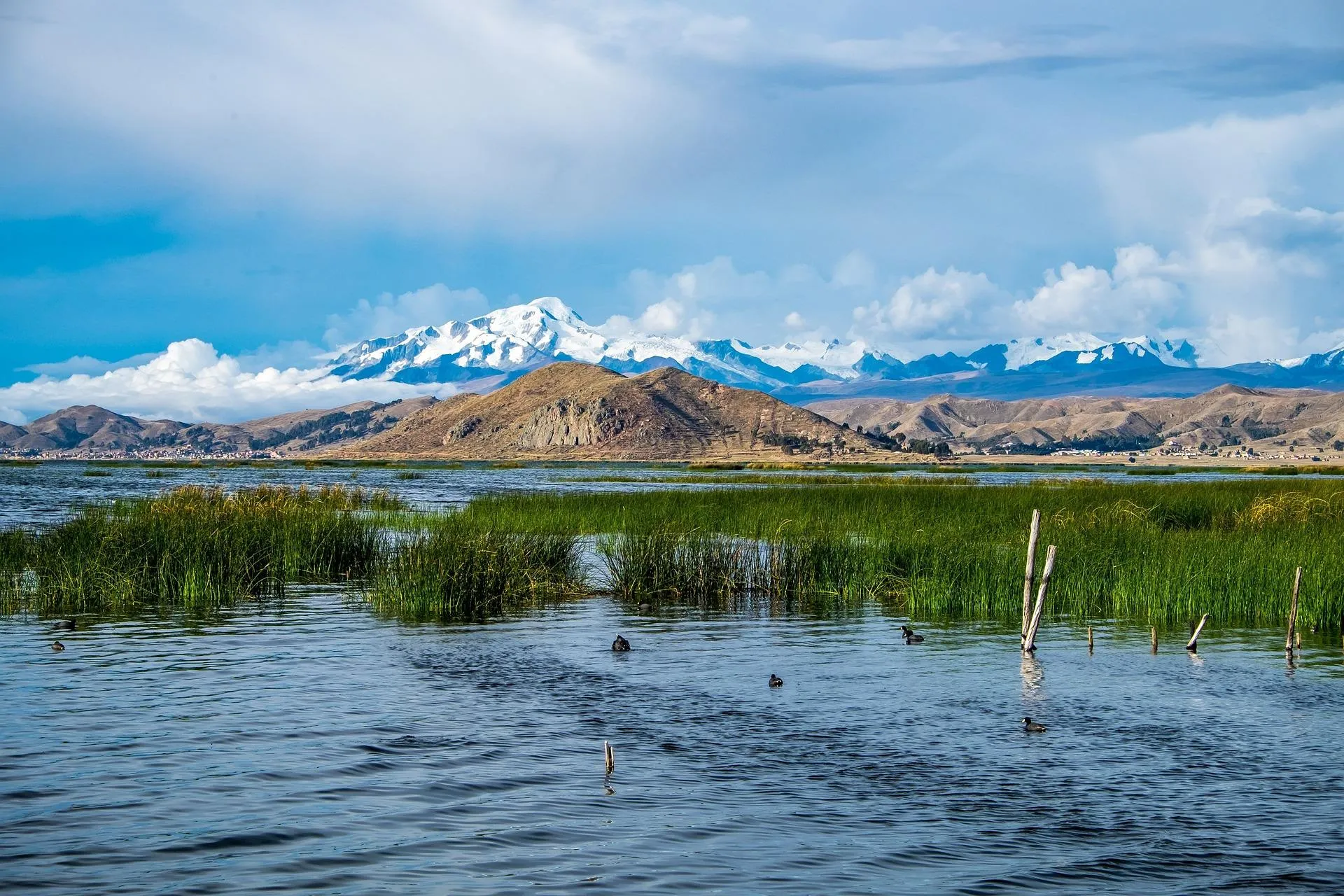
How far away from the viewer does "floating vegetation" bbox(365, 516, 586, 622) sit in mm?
27078

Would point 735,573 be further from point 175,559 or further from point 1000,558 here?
point 175,559

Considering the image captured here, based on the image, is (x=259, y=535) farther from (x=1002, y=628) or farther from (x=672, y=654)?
(x=1002, y=628)

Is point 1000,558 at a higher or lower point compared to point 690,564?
higher

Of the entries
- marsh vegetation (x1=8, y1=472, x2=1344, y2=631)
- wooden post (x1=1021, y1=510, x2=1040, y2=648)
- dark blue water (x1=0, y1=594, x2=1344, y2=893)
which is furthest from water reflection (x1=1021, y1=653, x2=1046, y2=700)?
marsh vegetation (x1=8, y1=472, x2=1344, y2=631)

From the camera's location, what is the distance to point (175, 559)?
92.4 feet

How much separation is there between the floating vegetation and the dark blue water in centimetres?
420

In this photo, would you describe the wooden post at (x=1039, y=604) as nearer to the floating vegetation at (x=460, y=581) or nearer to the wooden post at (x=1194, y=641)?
the wooden post at (x=1194, y=641)

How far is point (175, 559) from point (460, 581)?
685 centimetres

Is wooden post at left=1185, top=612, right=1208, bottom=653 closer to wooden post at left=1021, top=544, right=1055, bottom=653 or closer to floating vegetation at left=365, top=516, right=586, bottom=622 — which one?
wooden post at left=1021, top=544, right=1055, bottom=653

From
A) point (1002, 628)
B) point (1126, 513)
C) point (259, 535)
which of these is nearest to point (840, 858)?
point (1002, 628)

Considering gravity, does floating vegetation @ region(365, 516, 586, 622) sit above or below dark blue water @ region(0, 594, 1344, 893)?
above

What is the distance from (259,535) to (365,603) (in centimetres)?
574

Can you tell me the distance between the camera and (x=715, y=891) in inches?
413

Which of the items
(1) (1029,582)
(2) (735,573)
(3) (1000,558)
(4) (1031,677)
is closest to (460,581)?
(2) (735,573)
